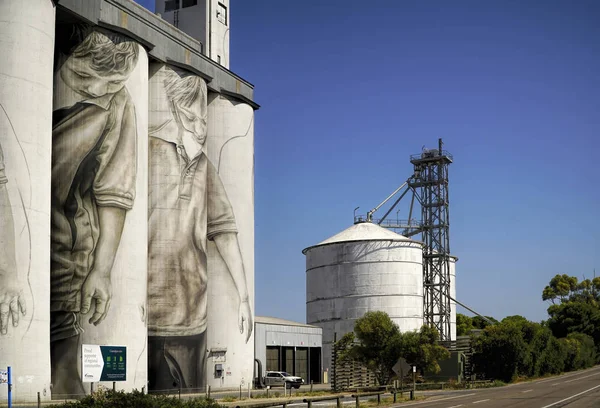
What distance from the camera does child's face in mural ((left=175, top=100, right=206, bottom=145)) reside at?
2186 inches

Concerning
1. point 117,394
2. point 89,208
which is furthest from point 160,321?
point 117,394

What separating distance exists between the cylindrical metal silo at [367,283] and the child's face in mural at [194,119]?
3279 centimetres

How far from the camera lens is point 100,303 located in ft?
149

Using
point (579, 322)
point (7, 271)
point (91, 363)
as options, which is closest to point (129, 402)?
point (91, 363)

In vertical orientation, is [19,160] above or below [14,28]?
below

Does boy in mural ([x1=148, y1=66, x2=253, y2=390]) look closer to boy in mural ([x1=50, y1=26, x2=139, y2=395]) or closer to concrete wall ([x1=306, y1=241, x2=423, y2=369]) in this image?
boy in mural ([x1=50, y1=26, x2=139, y2=395])

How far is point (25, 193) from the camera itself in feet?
132

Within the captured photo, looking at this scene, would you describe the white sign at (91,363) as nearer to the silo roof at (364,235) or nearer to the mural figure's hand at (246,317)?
the mural figure's hand at (246,317)

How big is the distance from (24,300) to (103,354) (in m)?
11.8

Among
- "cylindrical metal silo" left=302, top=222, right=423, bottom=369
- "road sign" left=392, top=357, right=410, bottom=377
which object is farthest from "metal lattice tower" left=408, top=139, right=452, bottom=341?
"road sign" left=392, top=357, right=410, bottom=377

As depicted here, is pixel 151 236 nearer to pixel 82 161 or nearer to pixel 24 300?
pixel 82 161

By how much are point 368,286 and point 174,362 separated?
3599 cm

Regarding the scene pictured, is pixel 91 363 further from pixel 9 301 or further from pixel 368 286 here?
pixel 368 286

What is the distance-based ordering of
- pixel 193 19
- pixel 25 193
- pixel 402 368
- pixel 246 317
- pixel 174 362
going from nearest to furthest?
pixel 25 193, pixel 402 368, pixel 174 362, pixel 246 317, pixel 193 19
